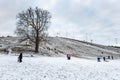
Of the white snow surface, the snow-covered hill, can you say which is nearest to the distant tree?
the snow-covered hill

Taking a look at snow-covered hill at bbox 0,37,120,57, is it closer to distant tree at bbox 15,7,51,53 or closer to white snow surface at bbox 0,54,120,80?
distant tree at bbox 15,7,51,53

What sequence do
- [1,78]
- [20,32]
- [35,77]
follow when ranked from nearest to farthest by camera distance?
[1,78] → [35,77] → [20,32]

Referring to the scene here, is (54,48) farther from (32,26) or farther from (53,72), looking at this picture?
(53,72)

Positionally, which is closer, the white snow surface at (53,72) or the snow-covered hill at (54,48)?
the white snow surface at (53,72)

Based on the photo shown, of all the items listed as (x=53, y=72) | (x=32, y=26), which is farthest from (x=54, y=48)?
(x=53, y=72)

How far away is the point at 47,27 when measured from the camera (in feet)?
213

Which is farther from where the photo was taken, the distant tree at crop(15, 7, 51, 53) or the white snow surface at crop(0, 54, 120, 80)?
the distant tree at crop(15, 7, 51, 53)

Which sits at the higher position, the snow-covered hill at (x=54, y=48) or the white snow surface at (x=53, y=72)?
the snow-covered hill at (x=54, y=48)

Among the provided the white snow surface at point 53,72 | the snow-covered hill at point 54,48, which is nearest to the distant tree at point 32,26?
the snow-covered hill at point 54,48

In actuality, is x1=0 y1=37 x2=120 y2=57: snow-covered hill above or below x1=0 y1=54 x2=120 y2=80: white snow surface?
above

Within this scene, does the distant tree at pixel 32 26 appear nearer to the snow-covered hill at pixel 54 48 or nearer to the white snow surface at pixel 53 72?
the snow-covered hill at pixel 54 48

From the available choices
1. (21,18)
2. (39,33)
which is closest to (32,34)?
(39,33)

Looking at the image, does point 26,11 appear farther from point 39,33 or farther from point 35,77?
point 35,77

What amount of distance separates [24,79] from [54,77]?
3.43 m
